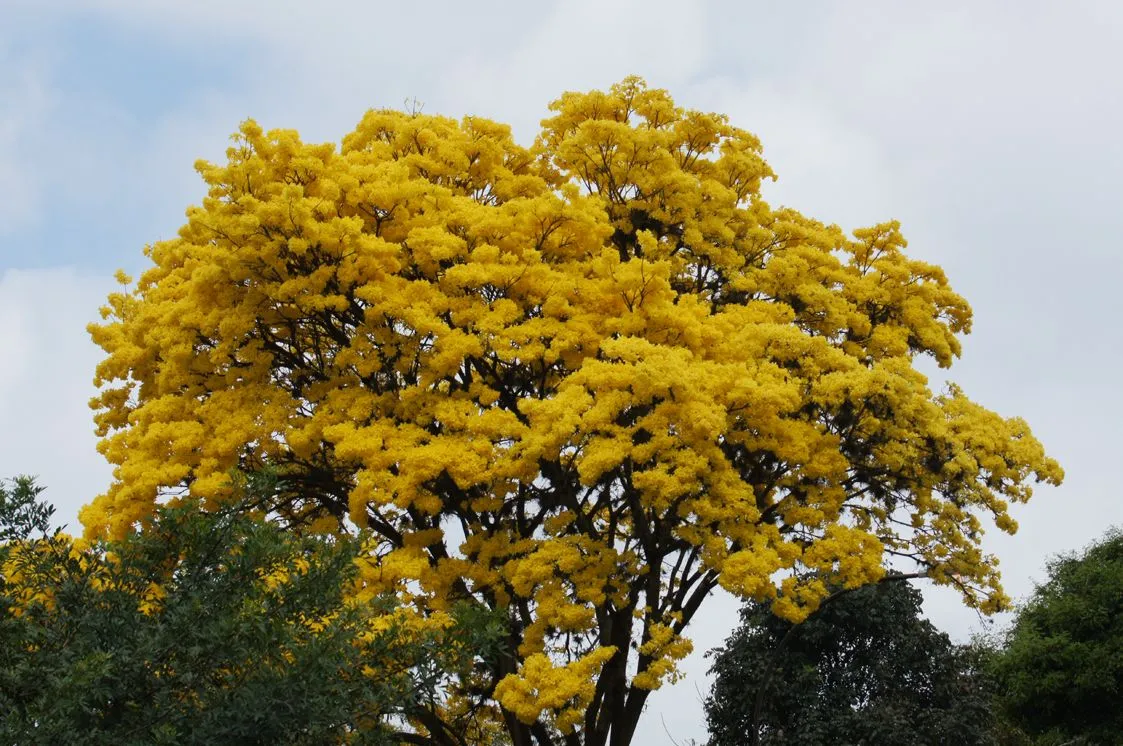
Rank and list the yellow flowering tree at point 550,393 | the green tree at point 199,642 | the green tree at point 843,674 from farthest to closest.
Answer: the green tree at point 843,674, the yellow flowering tree at point 550,393, the green tree at point 199,642

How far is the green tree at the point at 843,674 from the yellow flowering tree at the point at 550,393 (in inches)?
160

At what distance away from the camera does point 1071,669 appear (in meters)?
26.4

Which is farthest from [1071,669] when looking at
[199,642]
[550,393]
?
[199,642]

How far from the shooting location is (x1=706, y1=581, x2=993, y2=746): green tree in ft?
71.9

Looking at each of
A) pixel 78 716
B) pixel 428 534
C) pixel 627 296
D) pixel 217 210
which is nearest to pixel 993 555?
pixel 627 296

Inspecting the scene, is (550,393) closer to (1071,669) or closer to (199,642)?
(199,642)

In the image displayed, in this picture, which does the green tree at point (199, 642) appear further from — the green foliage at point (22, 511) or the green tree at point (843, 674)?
the green tree at point (843, 674)

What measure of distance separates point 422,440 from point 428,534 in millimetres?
1522

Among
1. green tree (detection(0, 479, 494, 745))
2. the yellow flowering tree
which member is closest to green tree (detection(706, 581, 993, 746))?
the yellow flowering tree

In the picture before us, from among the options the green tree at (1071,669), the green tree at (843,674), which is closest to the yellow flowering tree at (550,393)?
the green tree at (843,674)

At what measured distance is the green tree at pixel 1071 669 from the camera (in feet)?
85.0

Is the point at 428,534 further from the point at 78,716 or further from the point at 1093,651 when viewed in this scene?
the point at 1093,651

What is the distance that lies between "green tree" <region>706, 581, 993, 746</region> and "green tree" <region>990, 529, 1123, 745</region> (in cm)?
410

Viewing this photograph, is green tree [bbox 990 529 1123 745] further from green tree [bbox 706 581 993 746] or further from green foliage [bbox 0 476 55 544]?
green foliage [bbox 0 476 55 544]
